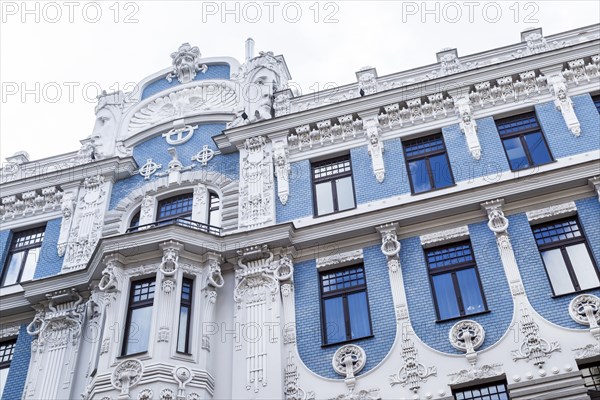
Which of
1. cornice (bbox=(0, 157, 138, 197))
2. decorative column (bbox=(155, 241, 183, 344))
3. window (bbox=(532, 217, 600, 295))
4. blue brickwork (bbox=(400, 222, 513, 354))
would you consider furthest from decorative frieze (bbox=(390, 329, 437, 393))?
cornice (bbox=(0, 157, 138, 197))

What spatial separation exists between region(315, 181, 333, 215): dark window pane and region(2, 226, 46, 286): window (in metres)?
9.72

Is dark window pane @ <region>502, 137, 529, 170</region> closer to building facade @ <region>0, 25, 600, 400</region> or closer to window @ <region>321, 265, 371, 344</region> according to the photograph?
building facade @ <region>0, 25, 600, 400</region>

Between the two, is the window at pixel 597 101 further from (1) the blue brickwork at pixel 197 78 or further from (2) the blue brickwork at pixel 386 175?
(1) the blue brickwork at pixel 197 78

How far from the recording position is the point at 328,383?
17953mm

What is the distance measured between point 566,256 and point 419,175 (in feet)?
17.1

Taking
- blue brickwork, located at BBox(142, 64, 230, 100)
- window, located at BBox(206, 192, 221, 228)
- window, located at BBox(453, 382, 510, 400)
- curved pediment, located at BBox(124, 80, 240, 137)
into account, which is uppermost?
blue brickwork, located at BBox(142, 64, 230, 100)

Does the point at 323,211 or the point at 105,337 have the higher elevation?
the point at 323,211

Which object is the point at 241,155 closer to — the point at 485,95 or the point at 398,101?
the point at 398,101

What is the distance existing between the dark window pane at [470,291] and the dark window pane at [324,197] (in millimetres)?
4748

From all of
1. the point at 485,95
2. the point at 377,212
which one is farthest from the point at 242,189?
the point at 485,95

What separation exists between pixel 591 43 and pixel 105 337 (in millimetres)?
17271

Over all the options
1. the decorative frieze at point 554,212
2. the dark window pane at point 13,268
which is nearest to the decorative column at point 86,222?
the dark window pane at point 13,268

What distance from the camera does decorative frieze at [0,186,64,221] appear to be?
1000 inches

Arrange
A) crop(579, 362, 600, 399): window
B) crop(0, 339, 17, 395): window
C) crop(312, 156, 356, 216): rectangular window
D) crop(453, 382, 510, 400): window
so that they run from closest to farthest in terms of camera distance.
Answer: crop(579, 362, 600, 399): window < crop(453, 382, 510, 400): window < crop(0, 339, 17, 395): window < crop(312, 156, 356, 216): rectangular window
